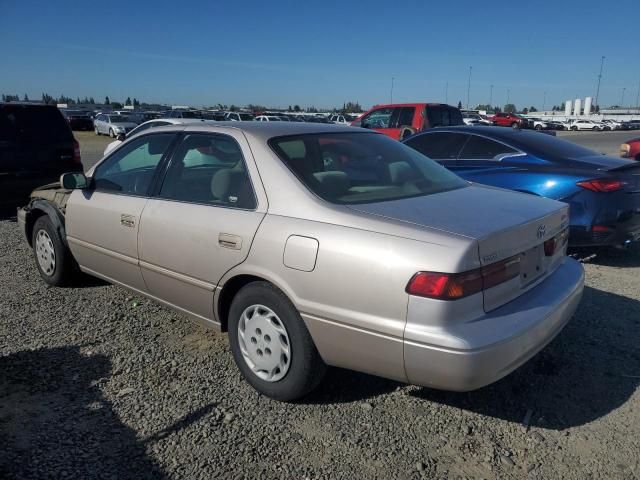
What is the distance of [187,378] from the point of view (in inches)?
132

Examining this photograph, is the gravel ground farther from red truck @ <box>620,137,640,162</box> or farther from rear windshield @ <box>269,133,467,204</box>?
red truck @ <box>620,137,640,162</box>

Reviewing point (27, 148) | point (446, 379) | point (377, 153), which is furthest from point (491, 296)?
point (27, 148)

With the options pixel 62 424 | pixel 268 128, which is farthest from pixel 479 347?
pixel 62 424

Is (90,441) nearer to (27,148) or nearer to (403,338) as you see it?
(403,338)

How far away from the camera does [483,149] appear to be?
634 cm

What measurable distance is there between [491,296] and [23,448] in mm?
2419

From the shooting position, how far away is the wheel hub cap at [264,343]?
2961 mm

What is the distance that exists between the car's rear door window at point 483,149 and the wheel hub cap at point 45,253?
4643 mm

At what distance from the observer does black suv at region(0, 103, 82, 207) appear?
7.38m

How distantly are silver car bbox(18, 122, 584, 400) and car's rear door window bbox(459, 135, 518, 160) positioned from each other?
8.57ft

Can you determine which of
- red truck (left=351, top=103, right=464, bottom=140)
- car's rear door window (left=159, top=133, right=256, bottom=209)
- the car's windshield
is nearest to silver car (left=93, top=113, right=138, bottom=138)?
the car's windshield

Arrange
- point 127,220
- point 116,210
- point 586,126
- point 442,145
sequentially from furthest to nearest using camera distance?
point 586,126 < point 442,145 < point 116,210 < point 127,220

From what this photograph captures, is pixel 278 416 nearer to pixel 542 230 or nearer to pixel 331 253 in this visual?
pixel 331 253

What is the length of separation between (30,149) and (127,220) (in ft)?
15.7
